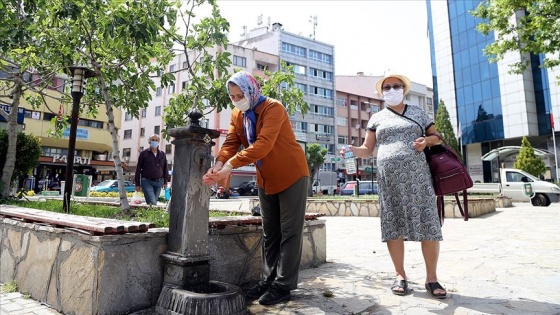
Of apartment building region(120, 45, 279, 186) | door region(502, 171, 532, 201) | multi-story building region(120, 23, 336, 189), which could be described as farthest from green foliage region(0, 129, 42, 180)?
multi-story building region(120, 23, 336, 189)

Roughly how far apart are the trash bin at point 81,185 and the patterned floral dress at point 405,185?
714 cm

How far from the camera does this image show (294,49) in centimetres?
4288

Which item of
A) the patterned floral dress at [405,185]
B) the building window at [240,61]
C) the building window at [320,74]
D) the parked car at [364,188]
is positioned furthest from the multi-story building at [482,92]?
the patterned floral dress at [405,185]

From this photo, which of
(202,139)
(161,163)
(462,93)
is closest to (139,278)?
(202,139)

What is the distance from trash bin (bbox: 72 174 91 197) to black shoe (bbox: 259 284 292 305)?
672 centimetres

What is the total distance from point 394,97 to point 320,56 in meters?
44.3

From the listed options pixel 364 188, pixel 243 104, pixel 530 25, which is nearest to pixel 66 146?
pixel 364 188

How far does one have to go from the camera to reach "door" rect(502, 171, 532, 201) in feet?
52.3

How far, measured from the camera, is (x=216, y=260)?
3.00 metres

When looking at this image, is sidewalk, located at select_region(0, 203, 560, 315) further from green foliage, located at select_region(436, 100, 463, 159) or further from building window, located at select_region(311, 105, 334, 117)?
building window, located at select_region(311, 105, 334, 117)

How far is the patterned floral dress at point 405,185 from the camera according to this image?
9.34 feet

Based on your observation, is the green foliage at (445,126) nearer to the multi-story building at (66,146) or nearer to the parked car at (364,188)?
the parked car at (364,188)

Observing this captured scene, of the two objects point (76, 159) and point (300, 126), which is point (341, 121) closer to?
point (300, 126)

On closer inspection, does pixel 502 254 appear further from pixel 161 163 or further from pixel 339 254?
pixel 161 163
